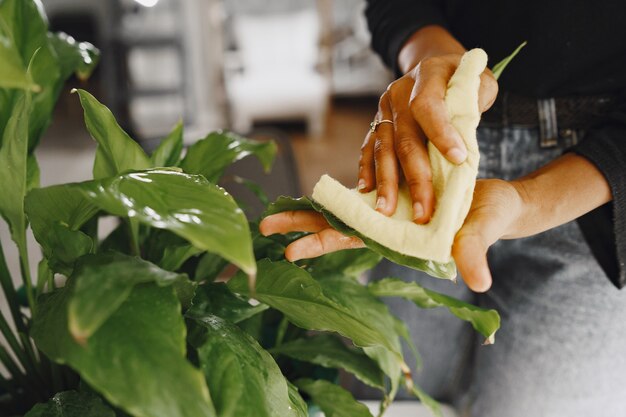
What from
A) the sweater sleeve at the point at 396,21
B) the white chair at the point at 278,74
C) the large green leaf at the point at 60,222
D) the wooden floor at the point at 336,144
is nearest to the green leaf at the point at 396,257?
the large green leaf at the point at 60,222

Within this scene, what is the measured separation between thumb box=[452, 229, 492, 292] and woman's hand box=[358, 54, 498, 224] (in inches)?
1.5

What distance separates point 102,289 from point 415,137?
0.33 metres

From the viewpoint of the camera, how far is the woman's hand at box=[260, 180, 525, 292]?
469 mm

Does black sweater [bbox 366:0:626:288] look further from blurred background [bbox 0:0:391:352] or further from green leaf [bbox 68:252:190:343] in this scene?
blurred background [bbox 0:0:391:352]

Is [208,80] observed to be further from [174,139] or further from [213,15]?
[174,139]

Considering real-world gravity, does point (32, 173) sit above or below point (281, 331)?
above

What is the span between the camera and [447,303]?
1.94ft

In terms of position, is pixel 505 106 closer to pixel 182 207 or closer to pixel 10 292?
pixel 182 207

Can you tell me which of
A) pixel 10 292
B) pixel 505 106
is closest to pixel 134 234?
pixel 10 292

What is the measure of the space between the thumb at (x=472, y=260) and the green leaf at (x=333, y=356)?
21 cm

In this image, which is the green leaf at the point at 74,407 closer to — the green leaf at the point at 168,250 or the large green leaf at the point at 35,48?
the green leaf at the point at 168,250

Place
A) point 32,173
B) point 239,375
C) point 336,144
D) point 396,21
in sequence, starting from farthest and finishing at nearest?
1. point 336,144
2. point 396,21
3. point 32,173
4. point 239,375

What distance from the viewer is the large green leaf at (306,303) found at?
→ 48cm

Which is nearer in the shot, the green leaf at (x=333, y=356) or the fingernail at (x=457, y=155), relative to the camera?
the fingernail at (x=457, y=155)
